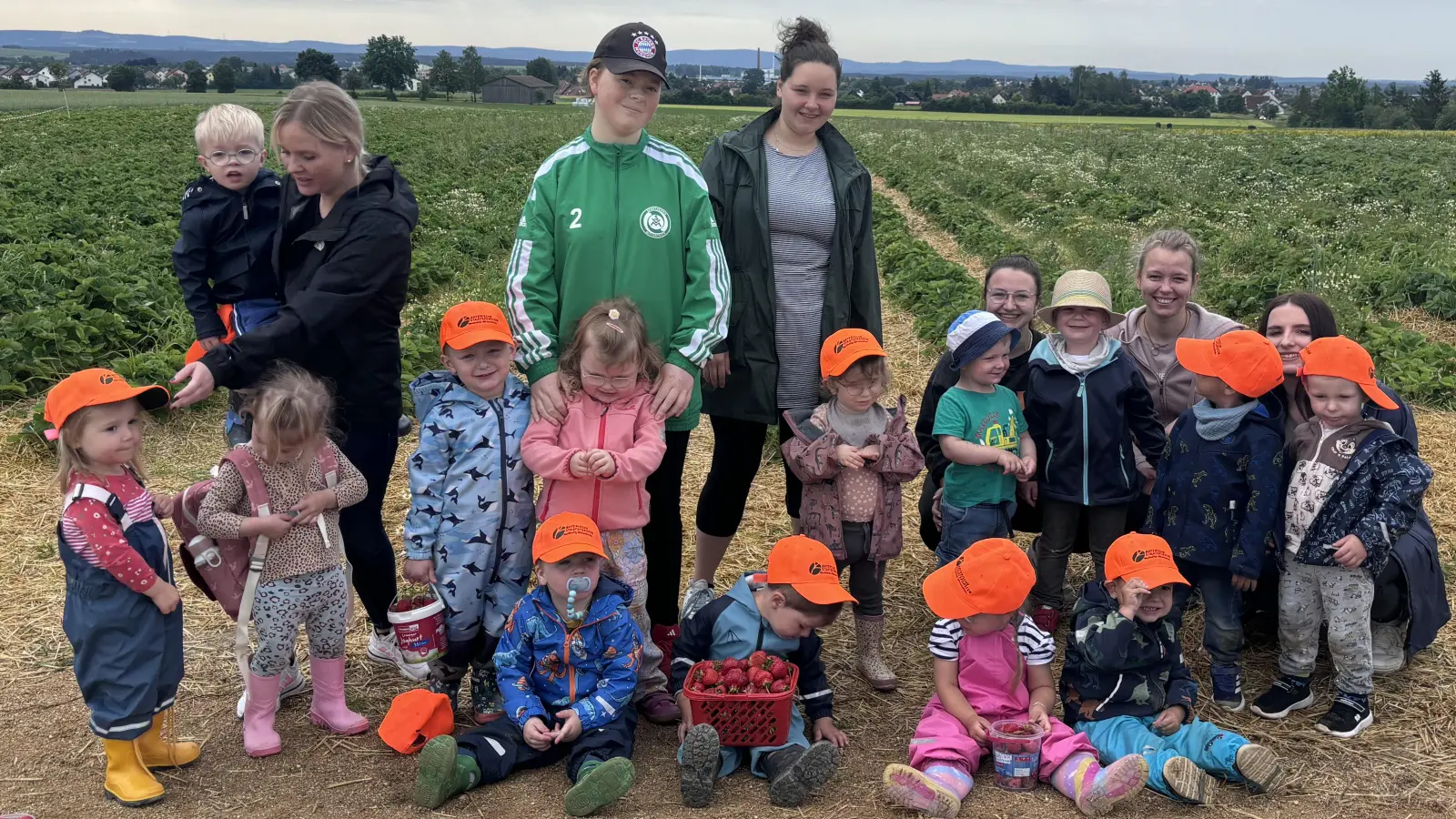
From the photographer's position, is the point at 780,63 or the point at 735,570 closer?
the point at 780,63

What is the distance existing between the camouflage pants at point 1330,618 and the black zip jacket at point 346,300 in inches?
145

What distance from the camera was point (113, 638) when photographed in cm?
347

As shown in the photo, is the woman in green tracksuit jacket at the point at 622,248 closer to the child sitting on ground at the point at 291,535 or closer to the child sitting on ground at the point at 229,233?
the child sitting on ground at the point at 291,535

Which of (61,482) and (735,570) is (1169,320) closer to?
(735,570)

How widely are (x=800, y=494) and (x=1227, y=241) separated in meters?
12.1

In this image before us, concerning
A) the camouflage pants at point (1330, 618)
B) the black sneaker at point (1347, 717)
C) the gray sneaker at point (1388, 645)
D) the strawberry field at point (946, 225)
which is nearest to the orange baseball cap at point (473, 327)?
the camouflage pants at point (1330, 618)

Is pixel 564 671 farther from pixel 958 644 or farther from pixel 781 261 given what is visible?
pixel 781 261

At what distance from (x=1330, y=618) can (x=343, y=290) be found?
4.01m

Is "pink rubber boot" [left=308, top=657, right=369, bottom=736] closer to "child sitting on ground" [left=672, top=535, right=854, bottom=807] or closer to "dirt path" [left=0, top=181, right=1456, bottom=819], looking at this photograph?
"dirt path" [left=0, top=181, right=1456, bottom=819]

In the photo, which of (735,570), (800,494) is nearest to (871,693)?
(800,494)

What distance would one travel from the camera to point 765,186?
14.4 feet

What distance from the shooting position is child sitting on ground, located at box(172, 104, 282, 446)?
4.38 m

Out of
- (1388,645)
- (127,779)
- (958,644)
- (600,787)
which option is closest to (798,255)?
(958,644)

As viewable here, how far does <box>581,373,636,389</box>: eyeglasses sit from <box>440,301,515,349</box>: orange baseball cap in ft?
1.18
